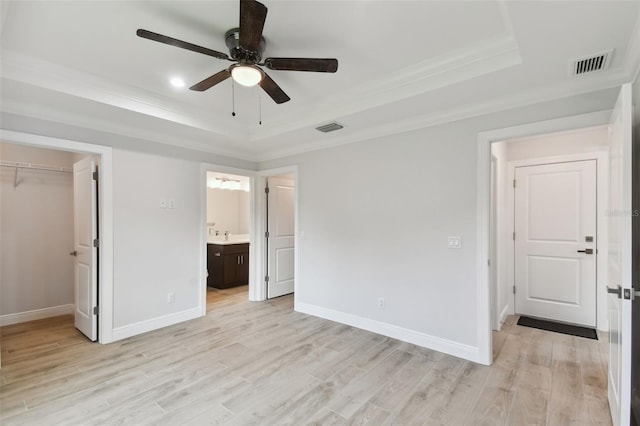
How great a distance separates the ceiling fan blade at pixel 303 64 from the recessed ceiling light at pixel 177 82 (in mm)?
1193

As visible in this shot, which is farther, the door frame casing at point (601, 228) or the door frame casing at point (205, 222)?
the door frame casing at point (205, 222)

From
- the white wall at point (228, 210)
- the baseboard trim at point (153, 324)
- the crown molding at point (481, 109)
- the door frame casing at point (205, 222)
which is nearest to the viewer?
the crown molding at point (481, 109)

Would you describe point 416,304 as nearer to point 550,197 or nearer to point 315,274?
point 315,274

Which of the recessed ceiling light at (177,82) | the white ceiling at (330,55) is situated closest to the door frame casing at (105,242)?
the white ceiling at (330,55)

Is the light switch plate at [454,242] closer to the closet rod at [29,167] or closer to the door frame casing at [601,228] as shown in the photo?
the door frame casing at [601,228]

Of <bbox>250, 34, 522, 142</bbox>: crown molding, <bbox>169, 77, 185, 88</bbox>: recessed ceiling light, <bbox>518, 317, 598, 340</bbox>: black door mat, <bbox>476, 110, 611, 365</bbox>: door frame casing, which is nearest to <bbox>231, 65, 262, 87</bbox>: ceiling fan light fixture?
<bbox>169, 77, 185, 88</bbox>: recessed ceiling light

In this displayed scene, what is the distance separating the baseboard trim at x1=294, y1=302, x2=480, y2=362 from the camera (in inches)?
113

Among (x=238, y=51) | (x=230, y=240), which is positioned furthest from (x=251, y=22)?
(x=230, y=240)

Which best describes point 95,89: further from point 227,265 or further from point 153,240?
point 227,265

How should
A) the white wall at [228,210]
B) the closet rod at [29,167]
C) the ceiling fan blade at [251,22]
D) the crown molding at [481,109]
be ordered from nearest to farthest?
the ceiling fan blade at [251,22] → the crown molding at [481,109] → the closet rod at [29,167] → the white wall at [228,210]

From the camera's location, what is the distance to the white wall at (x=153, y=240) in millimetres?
3381

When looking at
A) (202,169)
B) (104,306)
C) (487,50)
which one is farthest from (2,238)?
(487,50)

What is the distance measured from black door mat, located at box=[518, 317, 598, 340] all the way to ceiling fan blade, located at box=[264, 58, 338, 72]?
3909 mm

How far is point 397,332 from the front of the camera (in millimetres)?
3344
